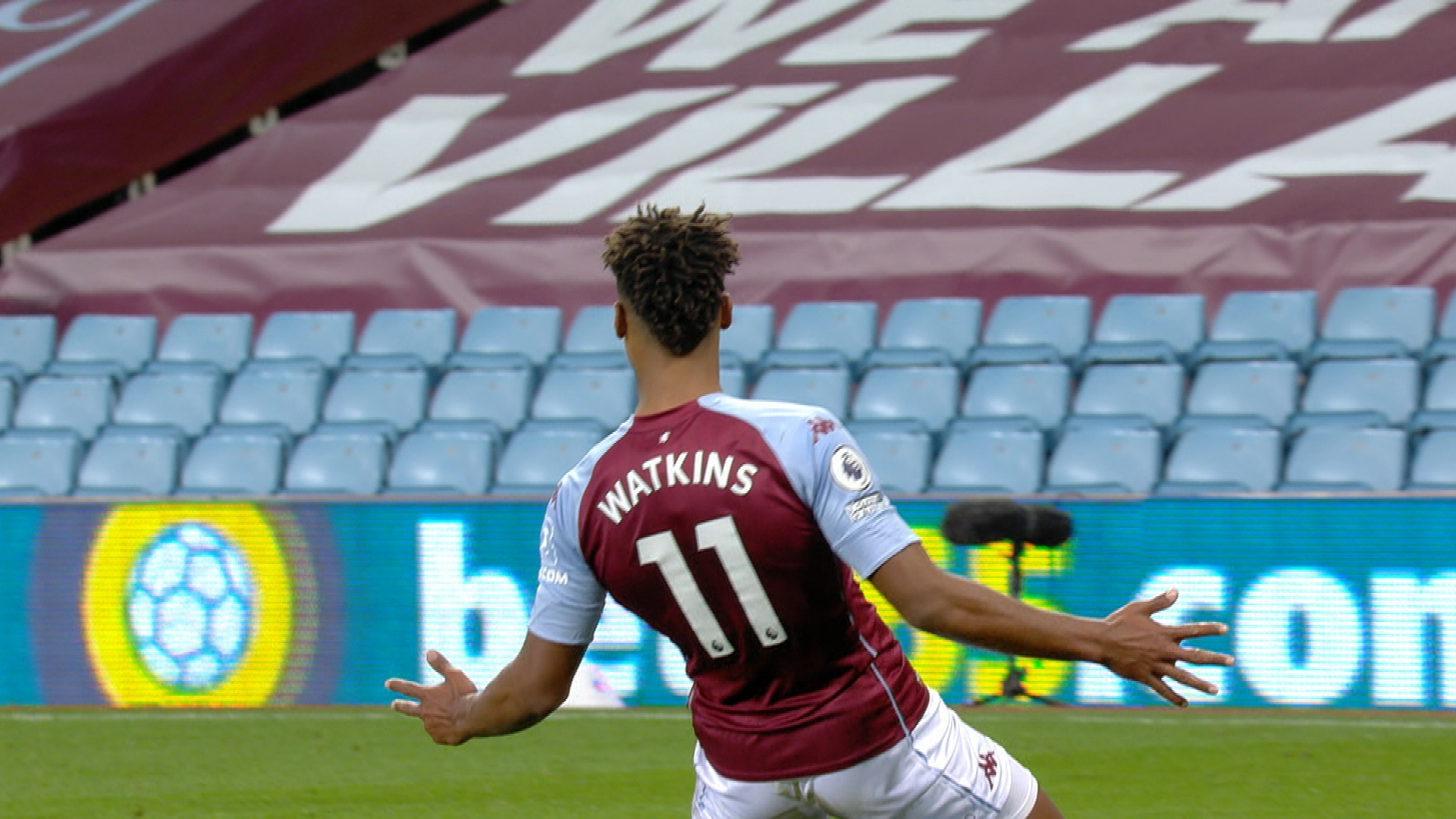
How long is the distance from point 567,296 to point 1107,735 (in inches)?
269

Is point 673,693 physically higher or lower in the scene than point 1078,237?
lower

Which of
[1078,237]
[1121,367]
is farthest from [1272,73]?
[1121,367]

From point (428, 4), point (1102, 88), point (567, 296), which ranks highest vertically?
point (428, 4)

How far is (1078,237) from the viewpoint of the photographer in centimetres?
1295

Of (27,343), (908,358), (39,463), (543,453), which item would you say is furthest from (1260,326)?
(27,343)

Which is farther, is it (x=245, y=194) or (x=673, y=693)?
(x=245, y=194)

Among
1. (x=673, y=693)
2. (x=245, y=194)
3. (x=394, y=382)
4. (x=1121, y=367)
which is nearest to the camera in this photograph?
(x=673, y=693)

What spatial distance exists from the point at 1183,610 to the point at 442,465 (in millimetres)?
4694

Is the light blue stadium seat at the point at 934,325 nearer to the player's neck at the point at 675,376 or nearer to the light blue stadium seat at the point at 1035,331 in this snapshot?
the light blue stadium seat at the point at 1035,331

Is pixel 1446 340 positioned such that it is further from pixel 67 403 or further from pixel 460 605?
pixel 67 403

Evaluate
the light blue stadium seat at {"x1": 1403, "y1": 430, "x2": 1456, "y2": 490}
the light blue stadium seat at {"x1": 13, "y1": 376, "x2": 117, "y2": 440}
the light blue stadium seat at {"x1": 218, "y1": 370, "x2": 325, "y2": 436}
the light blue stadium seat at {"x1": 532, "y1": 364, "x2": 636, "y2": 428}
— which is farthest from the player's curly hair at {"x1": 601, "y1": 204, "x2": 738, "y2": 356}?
the light blue stadium seat at {"x1": 13, "y1": 376, "x2": 117, "y2": 440}

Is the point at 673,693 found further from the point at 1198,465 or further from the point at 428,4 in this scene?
the point at 428,4

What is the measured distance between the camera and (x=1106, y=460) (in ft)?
33.7

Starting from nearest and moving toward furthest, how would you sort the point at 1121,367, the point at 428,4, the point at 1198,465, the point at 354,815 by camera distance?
the point at 354,815, the point at 1198,465, the point at 1121,367, the point at 428,4
